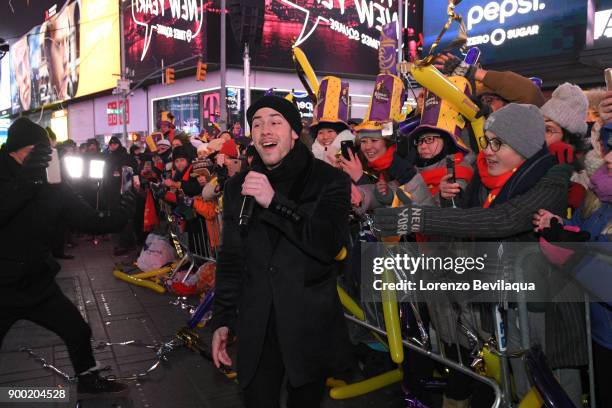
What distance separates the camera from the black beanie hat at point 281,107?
2.55 meters

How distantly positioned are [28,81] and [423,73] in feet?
239

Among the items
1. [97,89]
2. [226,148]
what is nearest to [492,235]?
[226,148]

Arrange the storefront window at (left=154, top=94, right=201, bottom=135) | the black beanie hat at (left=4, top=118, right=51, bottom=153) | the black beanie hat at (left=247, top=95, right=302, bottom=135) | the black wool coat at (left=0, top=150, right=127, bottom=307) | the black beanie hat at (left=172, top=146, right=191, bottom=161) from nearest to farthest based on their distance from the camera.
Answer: the black beanie hat at (left=247, top=95, right=302, bottom=135) → the black wool coat at (left=0, top=150, right=127, bottom=307) → the black beanie hat at (left=4, top=118, right=51, bottom=153) → the black beanie hat at (left=172, top=146, right=191, bottom=161) → the storefront window at (left=154, top=94, right=201, bottom=135)

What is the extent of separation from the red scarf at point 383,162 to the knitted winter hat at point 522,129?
141cm

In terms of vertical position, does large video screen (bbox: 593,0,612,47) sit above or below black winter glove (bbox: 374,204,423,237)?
above

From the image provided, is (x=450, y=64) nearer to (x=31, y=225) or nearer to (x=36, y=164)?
(x=36, y=164)

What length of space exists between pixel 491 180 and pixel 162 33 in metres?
33.6

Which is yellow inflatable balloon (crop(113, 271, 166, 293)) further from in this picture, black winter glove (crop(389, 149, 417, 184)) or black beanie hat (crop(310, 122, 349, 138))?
black winter glove (crop(389, 149, 417, 184))

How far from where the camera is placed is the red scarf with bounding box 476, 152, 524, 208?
9.24ft

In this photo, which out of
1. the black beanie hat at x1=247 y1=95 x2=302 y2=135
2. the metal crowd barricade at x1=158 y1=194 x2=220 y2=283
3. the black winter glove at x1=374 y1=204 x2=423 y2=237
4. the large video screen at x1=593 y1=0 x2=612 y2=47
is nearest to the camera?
the black beanie hat at x1=247 y1=95 x2=302 y2=135

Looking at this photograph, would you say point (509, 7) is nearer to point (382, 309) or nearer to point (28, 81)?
point (382, 309)

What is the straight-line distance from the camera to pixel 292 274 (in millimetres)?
2467

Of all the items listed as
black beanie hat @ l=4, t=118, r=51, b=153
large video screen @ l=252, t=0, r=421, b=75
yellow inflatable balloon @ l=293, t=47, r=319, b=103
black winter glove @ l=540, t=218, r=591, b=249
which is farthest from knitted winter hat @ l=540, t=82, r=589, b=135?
large video screen @ l=252, t=0, r=421, b=75

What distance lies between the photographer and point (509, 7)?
22.2 m
